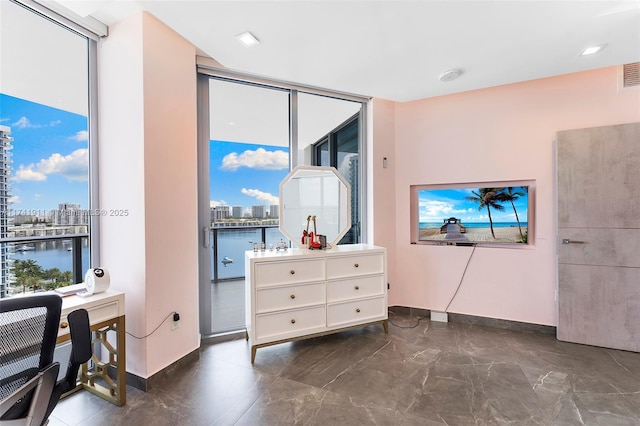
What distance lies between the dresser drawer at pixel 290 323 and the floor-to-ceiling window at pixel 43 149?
4.64 feet

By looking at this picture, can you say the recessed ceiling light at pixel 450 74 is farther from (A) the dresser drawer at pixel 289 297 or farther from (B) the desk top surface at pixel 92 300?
(B) the desk top surface at pixel 92 300

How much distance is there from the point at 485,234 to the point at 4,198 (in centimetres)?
400

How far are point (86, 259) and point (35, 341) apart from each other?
3.97 ft

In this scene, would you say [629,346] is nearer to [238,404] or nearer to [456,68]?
[456,68]

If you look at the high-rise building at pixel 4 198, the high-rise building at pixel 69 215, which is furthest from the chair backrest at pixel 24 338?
the high-rise building at pixel 69 215

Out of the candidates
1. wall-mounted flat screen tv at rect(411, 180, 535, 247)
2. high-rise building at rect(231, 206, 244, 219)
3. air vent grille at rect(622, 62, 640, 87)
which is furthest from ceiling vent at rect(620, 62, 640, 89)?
high-rise building at rect(231, 206, 244, 219)

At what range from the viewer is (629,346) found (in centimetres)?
250

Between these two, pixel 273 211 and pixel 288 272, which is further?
pixel 273 211

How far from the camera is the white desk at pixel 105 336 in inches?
66.4

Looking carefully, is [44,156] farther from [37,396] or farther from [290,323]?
[290,323]

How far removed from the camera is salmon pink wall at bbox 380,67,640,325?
2750mm

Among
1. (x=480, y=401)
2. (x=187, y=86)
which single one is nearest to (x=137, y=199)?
(x=187, y=86)

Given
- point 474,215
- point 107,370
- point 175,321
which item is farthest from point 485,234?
point 107,370

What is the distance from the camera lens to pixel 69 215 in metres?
2.01
